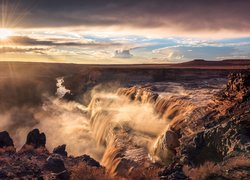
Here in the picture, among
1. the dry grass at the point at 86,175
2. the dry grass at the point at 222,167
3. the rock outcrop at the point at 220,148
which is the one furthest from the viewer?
the dry grass at the point at 86,175

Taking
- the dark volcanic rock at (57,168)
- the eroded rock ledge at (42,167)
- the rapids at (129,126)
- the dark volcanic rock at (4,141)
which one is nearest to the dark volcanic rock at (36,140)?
the dark volcanic rock at (4,141)

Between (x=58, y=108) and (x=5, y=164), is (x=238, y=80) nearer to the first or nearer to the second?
(x=5, y=164)

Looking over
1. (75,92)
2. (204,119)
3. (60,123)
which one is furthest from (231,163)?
(75,92)

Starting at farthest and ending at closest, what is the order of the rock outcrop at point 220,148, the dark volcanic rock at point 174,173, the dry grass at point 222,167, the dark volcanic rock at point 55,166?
the dark volcanic rock at point 55,166, the dark volcanic rock at point 174,173, the rock outcrop at point 220,148, the dry grass at point 222,167

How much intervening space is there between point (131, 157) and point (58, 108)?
50.3 meters

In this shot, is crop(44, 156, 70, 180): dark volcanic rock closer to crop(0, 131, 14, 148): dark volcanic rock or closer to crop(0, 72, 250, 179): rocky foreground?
crop(0, 72, 250, 179): rocky foreground

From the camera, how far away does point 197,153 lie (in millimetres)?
15617

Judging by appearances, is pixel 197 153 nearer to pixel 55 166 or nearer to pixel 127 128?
pixel 55 166

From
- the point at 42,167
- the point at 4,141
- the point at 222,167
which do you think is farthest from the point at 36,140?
the point at 222,167

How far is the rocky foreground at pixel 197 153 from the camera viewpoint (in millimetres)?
13031

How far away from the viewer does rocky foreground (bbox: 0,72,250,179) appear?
13.0 metres

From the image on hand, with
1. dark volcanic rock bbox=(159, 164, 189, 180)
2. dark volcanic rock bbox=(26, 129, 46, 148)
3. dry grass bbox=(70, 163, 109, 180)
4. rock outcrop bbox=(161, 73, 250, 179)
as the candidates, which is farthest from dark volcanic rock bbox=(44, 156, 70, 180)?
dark volcanic rock bbox=(26, 129, 46, 148)

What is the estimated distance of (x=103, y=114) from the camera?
45188mm

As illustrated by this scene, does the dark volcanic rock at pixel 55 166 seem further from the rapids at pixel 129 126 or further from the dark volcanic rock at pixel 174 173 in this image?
the dark volcanic rock at pixel 174 173
